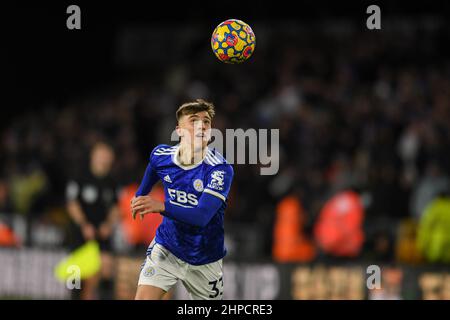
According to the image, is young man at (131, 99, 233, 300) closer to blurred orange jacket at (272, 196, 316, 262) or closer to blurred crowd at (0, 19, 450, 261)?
blurred crowd at (0, 19, 450, 261)

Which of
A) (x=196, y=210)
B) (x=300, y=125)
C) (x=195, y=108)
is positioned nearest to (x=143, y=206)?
(x=196, y=210)

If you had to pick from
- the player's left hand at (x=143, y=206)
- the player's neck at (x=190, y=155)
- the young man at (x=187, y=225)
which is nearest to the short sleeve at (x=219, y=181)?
the young man at (x=187, y=225)

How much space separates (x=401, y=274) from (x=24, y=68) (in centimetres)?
1368

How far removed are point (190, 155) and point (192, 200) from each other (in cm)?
36

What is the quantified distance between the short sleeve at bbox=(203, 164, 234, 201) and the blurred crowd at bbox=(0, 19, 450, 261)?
14.5 feet

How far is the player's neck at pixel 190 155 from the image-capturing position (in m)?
7.29

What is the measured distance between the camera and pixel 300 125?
16281 mm

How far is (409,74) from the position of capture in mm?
16125

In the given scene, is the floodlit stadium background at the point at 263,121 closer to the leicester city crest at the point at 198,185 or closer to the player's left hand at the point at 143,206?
the leicester city crest at the point at 198,185

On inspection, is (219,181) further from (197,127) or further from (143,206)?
(143,206)

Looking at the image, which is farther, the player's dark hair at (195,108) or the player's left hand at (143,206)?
the player's dark hair at (195,108)

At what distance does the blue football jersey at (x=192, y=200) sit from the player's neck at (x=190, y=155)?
3 centimetres

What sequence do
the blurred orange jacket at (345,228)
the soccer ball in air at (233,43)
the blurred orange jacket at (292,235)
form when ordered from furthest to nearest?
the blurred orange jacket at (292,235) → the blurred orange jacket at (345,228) → the soccer ball in air at (233,43)
